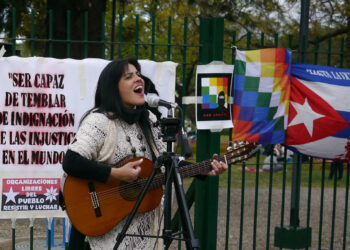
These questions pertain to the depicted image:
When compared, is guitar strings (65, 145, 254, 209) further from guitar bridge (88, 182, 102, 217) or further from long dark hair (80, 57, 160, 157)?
long dark hair (80, 57, 160, 157)

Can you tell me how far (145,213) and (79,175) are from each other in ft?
1.76

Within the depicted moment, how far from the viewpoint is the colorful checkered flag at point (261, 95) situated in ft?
16.0

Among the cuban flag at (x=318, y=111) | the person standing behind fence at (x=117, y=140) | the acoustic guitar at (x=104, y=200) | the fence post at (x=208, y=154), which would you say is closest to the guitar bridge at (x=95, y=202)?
the acoustic guitar at (x=104, y=200)

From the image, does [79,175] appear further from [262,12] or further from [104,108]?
[262,12]

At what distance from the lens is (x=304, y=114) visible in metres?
5.11

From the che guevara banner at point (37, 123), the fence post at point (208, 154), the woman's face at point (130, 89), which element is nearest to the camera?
the woman's face at point (130, 89)

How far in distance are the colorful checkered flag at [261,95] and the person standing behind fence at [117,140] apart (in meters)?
1.46

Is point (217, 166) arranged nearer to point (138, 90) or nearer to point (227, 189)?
point (138, 90)

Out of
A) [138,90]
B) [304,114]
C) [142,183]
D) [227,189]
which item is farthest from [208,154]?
[227,189]

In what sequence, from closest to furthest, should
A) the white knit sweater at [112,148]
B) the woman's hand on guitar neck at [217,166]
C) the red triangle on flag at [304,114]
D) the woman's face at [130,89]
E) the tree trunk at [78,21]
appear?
the white knit sweater at [112,148], the woman's face at [130,89], the woman's hand on guitar neck at [217,166], the red triangle on flag at [304,114], the tree trunk at [78,21]

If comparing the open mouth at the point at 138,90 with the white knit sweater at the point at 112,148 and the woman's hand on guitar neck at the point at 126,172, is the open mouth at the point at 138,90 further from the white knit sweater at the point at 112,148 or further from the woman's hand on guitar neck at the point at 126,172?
the woman's hand on guitar neck at the point at 126,172

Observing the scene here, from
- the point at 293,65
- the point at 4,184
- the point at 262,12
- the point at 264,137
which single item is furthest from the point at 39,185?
the point at 262,12

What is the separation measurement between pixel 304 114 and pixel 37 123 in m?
2.47

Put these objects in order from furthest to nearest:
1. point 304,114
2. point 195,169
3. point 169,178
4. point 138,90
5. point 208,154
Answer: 1. point 304,114
2. point 208,154
3. point 195,169
4. point 138,90
5. point 169,178
